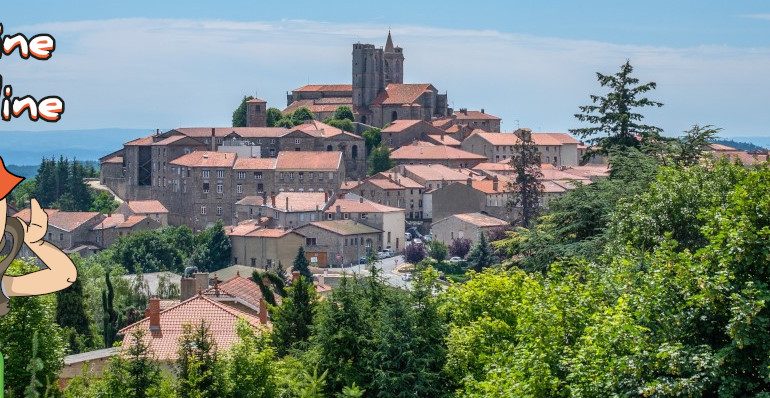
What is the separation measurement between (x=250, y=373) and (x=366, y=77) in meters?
118

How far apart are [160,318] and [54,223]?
74975mm

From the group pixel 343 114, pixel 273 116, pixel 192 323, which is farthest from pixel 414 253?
pixel 192 323

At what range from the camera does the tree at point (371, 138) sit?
12175 centimetres

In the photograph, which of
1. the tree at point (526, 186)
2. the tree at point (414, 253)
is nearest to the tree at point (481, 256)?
the tree at point (526, 186)

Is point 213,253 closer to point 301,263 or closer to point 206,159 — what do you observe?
point 301,263

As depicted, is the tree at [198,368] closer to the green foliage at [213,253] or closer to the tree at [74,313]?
the tree at [74,313]

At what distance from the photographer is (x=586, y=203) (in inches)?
1375

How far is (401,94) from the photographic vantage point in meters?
136

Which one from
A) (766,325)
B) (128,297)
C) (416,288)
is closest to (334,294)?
(416,288)

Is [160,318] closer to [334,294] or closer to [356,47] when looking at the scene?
[334,294]

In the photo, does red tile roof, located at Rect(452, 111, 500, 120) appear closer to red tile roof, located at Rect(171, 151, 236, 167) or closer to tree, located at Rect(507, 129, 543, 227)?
red tile roof, located at Rect(171, 151, 236, 167)

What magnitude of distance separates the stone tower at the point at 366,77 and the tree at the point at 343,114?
17.0 feet

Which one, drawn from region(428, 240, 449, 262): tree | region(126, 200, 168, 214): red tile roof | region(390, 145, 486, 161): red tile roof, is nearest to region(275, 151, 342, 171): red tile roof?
region(390, 145, 486, 161): red tile roof

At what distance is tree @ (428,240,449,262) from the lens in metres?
94.1
